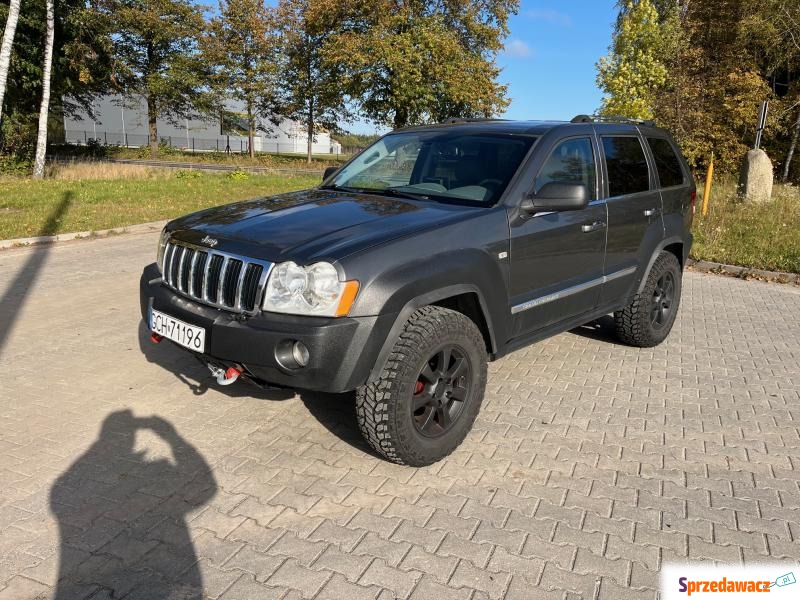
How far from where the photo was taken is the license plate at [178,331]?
10.4 ft

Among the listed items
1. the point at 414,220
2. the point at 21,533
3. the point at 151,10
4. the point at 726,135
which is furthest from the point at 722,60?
the point at 21,533

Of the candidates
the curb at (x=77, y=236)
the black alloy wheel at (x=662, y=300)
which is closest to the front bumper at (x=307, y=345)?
the black alloy wheel at (x=662, y=300)

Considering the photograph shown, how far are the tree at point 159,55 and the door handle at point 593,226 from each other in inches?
1310

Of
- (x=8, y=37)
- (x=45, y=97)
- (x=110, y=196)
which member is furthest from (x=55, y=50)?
(x=110, y=196)

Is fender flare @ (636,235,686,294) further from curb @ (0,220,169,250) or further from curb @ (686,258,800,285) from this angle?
curb @ (0,220,169,250)

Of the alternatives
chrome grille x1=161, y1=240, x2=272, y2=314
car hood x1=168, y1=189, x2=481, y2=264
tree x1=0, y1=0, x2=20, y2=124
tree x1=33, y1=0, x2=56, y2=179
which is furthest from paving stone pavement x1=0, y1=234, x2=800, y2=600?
tree x1=33, y1=0, x2=56, y2=179

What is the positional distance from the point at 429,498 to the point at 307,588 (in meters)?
0.85

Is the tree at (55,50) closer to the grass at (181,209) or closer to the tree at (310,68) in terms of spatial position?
the grass at (181,209)

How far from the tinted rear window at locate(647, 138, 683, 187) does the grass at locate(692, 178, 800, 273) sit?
484 cm

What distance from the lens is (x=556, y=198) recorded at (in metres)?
3.63

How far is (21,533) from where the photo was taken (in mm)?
2701

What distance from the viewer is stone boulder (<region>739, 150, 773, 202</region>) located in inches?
524

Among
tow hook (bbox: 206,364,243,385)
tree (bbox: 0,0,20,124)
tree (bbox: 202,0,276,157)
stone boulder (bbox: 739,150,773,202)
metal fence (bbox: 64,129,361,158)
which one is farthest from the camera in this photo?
metal fence (bbox: 64,129,361,158)

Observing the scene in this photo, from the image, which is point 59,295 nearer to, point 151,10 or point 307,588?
point 307,588
